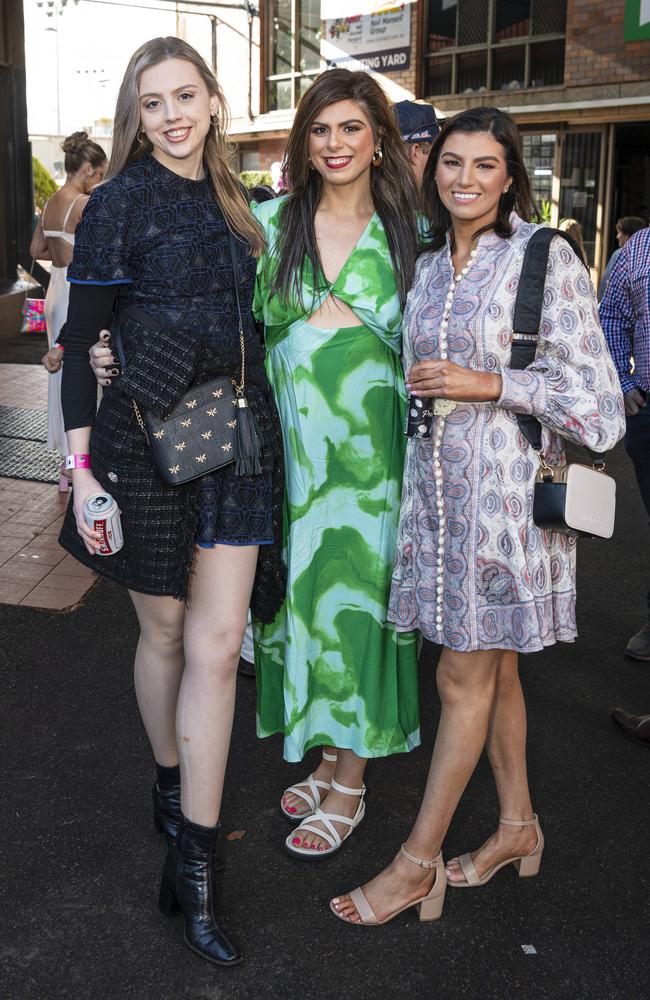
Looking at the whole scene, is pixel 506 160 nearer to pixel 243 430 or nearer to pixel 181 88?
pixel 181 88

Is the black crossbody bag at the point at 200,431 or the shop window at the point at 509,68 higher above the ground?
the shop window at the point at 509,68

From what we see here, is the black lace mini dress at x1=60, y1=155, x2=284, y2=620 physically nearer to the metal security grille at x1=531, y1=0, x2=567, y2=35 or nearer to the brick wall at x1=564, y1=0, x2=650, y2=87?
the brick wall at x1=564, y1=0, x2=650, y2=87

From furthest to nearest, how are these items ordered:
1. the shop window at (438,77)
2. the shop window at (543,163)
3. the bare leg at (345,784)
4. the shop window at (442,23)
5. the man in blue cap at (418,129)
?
the shop window at (438,77), the shop window at (442,23), the shop window at (543,163), the man in blue cap at (418,129), the bare leg at (345,784)

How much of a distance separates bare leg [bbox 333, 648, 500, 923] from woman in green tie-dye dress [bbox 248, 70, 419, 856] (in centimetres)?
33

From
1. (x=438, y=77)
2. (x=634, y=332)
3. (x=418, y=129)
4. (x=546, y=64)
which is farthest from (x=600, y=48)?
(x=634, y=332)

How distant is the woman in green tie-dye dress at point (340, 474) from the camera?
275cm

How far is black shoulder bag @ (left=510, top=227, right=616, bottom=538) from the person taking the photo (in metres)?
2.37

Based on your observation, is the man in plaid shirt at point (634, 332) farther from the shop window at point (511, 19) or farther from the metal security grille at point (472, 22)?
the metal security grille at point (472, 22)

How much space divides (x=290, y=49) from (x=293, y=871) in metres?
21.9

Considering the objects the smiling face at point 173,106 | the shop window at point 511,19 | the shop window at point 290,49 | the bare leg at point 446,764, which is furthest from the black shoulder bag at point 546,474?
→ the shop window at point 290,49

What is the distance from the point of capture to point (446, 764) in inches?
104

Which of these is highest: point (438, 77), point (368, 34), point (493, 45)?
point (368, 34)

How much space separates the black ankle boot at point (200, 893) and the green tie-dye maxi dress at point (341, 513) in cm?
52

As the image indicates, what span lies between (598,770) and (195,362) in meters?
2.06
